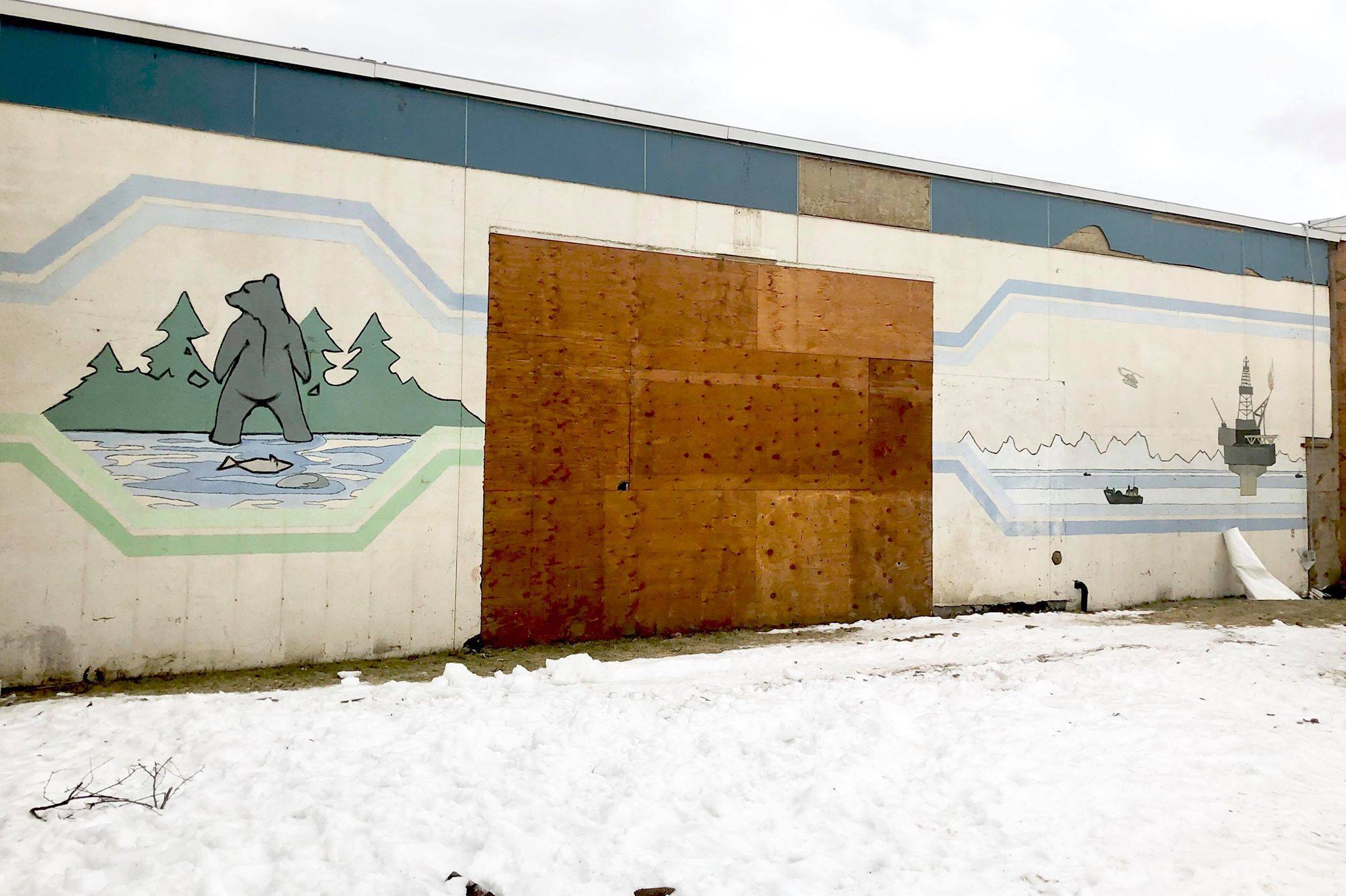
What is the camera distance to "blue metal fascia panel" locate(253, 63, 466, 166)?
265 inches

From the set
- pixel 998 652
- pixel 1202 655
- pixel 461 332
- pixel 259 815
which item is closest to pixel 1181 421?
pixel 1202 655

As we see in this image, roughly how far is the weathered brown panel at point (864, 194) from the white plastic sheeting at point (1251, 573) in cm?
589

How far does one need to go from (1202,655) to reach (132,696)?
26.9ft

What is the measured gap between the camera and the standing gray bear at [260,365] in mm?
6555

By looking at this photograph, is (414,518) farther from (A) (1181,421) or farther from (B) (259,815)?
(A) (1181,421)

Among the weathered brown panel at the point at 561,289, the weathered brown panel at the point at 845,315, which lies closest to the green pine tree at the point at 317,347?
the weathered brown panel at the point at 561,289

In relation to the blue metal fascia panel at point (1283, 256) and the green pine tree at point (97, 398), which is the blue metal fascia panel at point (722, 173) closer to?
the green pine tree at point (97, 398)

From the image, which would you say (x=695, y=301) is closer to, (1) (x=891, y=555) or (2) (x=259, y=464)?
(1) (x=891, y=555)

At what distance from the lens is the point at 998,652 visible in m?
7.39

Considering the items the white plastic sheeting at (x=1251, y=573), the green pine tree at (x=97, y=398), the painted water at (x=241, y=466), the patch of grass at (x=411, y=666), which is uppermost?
the green pine tree at (x=97, y=398)

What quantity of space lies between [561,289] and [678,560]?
2735mm

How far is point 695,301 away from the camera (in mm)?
8227

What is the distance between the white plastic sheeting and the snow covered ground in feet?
15.6

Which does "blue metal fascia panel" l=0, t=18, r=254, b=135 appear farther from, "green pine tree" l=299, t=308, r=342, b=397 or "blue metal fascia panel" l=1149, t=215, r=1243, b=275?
"blue metal fascia panel" l=1149, t=215, r=1243, b=275
